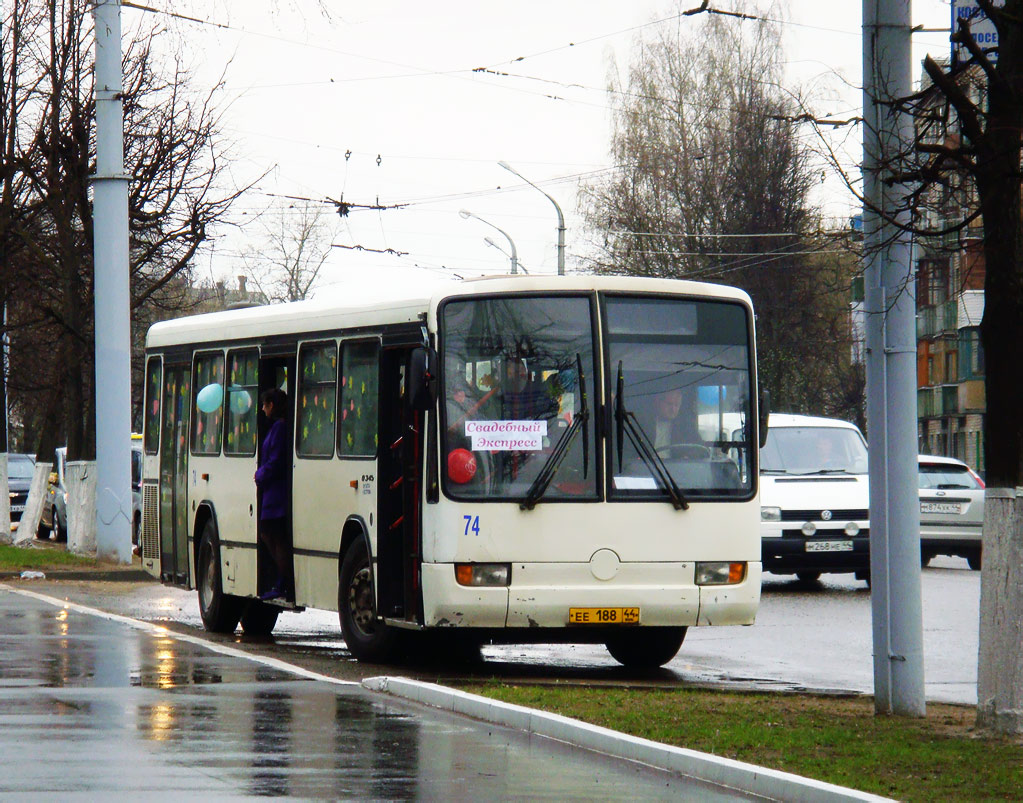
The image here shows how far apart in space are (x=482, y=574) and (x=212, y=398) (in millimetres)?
5261

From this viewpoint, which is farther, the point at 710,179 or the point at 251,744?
the point at 710,179

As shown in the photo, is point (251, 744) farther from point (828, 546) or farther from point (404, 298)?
point (828, 546)

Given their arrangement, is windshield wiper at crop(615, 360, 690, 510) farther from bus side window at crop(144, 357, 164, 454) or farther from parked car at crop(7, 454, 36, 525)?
parked car at crop(7, 454, 36, 525)

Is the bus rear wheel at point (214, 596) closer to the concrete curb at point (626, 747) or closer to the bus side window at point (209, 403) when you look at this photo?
the bus side window at point (209, 403)

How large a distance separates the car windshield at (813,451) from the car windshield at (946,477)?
3.37 m

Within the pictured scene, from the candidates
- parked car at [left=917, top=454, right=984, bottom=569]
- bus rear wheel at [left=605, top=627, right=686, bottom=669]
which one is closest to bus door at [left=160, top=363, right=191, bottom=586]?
bus rear wheel at [left=605, top=627, right=686, bottom=669]

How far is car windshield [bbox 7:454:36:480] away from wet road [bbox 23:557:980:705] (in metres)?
21.7

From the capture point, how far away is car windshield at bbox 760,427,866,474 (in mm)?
24203

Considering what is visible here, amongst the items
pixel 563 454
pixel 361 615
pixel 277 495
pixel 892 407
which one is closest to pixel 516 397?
pixel 563 454

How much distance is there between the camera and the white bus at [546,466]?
13.6 m

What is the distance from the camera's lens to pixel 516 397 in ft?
45.2

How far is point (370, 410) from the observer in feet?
48.4

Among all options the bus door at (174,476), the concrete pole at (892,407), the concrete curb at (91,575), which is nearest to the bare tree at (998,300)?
the concrete pole at (892,407)

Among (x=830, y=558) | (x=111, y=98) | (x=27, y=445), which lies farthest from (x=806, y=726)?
(x=27, y=445)
